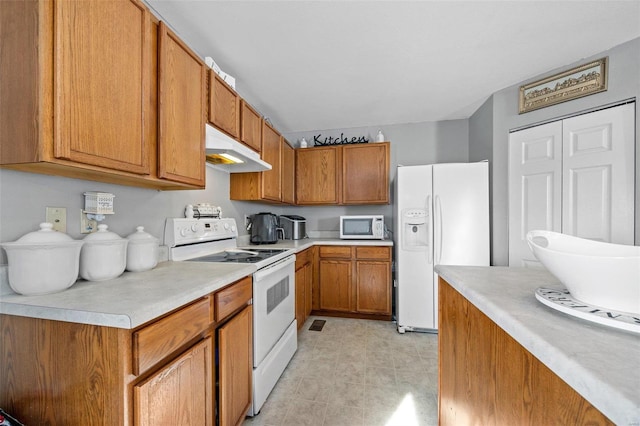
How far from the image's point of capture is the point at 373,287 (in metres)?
2.89

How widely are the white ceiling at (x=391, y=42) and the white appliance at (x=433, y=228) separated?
84 cm

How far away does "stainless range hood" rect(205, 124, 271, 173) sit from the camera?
5.32 ft

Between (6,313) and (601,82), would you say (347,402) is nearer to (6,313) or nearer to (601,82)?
(6,313)

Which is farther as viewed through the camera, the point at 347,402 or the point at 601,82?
the point at 601,82

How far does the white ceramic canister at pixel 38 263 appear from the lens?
843 millimetres

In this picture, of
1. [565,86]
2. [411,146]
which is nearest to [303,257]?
[411,146]

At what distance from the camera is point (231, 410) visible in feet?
4.08

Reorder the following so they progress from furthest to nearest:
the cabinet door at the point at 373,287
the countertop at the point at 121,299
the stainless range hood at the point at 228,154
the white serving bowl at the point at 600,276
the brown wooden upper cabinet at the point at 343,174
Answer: the brown wooden upper cabinet at the point at 343,174 < the cabinet door at the point at 373,287 < the stainless range hood at the point at 228,154 < the countertop at the point at 121,299 < the white serving bowl at the point at 600,276

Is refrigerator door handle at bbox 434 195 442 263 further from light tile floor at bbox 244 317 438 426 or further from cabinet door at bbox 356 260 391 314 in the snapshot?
light tile floor at bbox 244 317 438 426

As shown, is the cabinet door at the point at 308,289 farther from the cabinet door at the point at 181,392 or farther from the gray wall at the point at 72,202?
the cabinet door at the point at 181,392

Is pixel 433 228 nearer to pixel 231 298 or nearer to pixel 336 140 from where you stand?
pixel 336 140

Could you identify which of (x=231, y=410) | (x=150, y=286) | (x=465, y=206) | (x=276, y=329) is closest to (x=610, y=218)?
(x=465, y=206)

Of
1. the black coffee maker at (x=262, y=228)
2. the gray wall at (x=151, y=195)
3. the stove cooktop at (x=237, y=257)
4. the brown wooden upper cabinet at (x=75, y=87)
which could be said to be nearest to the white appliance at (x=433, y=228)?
the gray wall at (x=151, y=195)

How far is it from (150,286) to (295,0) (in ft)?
5.39
